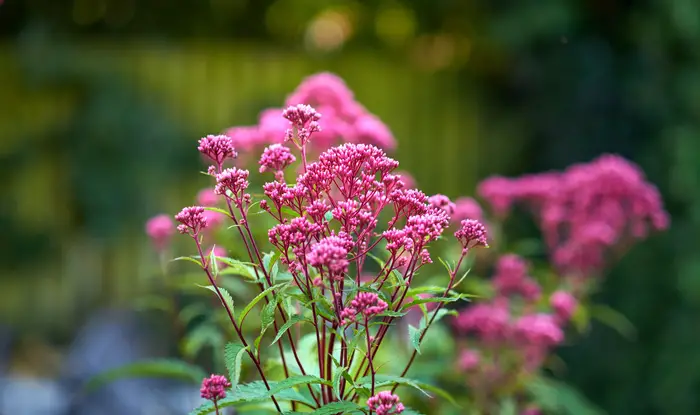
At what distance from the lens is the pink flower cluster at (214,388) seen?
2.90 ft

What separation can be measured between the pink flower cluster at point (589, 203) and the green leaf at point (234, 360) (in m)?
1.18

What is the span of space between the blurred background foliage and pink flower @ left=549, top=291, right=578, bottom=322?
67.0 inches

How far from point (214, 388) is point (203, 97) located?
3.36m

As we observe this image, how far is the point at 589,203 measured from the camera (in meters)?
1.86

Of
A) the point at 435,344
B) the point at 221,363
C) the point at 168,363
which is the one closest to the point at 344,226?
the point at 168,363

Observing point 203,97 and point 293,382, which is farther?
point 203,97

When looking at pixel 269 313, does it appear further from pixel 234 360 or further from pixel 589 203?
pixel 589 203

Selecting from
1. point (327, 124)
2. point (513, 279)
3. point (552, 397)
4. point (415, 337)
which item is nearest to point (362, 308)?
point (415, 337)

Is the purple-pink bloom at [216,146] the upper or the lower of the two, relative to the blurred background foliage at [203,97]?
lower

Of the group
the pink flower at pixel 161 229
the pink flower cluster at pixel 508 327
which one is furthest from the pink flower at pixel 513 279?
the pink flower at pixel 161 229

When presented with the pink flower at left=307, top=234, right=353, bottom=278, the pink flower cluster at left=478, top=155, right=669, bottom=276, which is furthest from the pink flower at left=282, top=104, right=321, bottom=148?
the pink flower cluster at left=478, top=155, right=669, bottom=276

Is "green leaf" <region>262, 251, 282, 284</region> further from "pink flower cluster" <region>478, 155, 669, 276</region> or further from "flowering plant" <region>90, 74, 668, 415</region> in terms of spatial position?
"pink flower cluster" <region>478, 155, 669, 276</region>

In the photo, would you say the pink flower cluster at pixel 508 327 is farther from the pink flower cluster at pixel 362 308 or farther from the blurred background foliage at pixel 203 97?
the blurred background foliage at pixel 203 97

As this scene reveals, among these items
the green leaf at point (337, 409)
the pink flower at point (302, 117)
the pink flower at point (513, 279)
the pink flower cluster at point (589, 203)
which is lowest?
the green leaf at point (337, 409)
